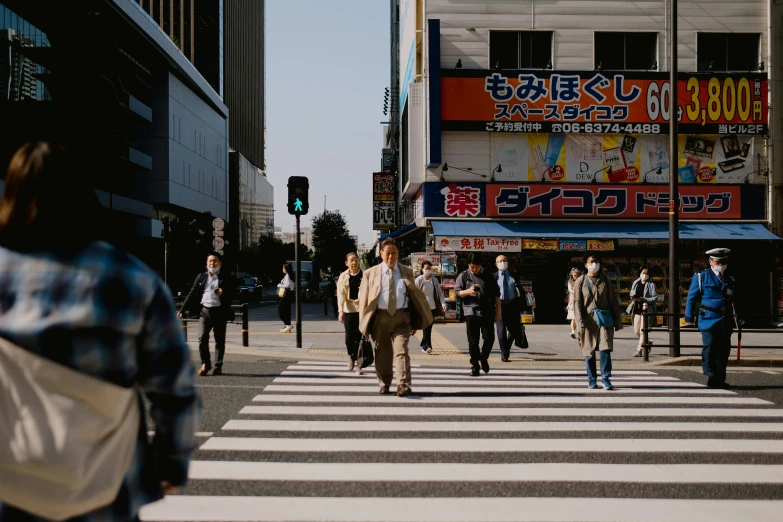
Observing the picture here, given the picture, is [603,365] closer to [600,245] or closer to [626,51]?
[600,245]

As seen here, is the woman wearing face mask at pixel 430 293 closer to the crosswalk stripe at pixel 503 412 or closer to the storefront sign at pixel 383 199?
the crosswalk stripe at pixel 503 412

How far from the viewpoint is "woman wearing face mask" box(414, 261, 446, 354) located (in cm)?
1220

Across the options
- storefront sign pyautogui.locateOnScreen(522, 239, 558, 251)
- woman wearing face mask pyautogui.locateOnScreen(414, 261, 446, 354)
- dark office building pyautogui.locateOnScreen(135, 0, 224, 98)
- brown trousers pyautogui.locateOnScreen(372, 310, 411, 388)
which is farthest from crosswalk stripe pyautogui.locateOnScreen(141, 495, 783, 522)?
dark office building pyautogui.locateOnScreen(135, 0, 224, 98)

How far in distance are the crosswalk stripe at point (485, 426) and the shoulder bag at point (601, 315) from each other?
231 centimetres

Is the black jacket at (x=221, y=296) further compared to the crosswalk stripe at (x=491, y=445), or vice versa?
the black jacket at (x=221, y=296)

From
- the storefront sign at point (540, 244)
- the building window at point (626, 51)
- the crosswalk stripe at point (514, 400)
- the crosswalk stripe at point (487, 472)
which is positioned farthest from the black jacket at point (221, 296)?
the building window at point (626, 51)

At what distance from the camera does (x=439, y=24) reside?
2511cm

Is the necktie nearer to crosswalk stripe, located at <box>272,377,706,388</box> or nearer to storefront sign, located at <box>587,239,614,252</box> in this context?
crosswalk stripe, located at <box>272,377,706,388</box>

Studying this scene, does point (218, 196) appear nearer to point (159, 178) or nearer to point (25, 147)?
point (159, 178)

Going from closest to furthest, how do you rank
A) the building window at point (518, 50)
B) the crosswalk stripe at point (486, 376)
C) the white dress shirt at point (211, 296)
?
the white dress shirt at point (211, 296) → the crosswalk stripe at point (486, 376) → the building window at point (518, 50)

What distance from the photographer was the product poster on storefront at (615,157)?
25.5 m

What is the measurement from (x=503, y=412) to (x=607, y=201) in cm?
1866

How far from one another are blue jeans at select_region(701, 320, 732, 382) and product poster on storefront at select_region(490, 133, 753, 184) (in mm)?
15545

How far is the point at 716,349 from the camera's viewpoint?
1041cm
